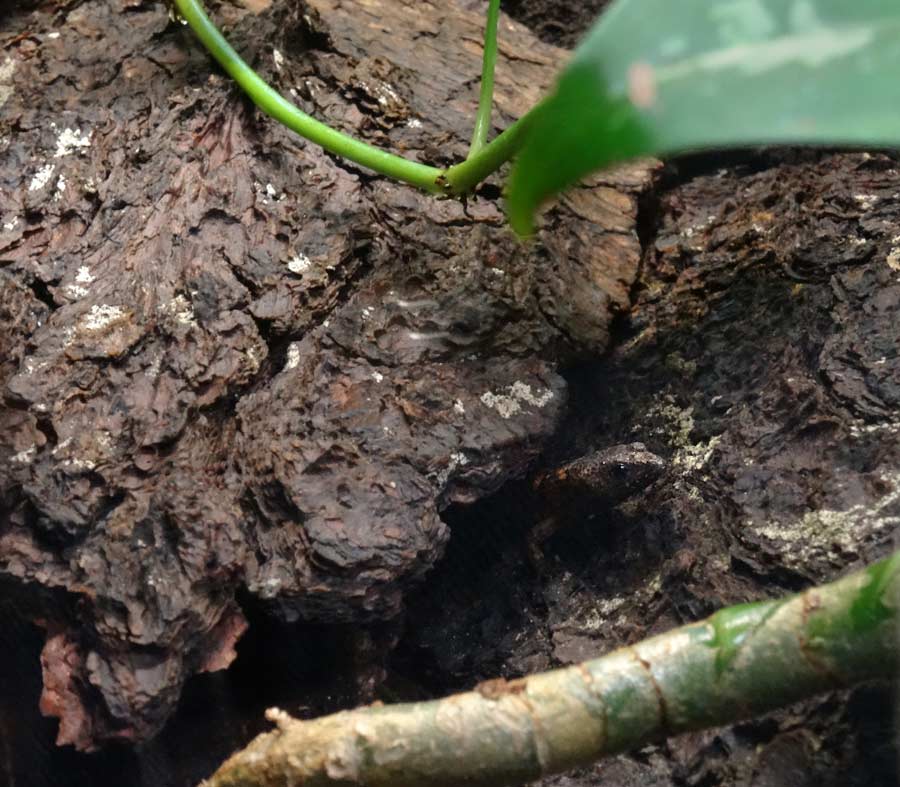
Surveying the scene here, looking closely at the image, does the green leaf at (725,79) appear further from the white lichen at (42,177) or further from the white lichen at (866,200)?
the white lichen at (42,177)

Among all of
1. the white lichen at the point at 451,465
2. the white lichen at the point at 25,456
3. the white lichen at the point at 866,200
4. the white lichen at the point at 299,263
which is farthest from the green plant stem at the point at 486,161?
the white lichen at the point at 25,456

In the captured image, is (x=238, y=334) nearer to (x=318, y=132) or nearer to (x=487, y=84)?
(x=318, y=132)

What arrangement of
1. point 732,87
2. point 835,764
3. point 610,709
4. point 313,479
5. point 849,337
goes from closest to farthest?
point 732,87 → point 610,709 → point 835,764 → point 313,479 → point 849,337

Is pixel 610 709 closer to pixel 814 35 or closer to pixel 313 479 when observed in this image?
pixel 313 479

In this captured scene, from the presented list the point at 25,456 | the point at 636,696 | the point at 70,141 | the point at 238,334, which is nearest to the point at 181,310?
the point at 238,334

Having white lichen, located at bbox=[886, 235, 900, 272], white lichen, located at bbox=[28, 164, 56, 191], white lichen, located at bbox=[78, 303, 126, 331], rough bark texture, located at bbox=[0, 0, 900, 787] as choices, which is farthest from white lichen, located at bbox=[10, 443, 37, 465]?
white lichen, located at bbox=[886, 235, 900, 272]

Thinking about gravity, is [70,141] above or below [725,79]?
above

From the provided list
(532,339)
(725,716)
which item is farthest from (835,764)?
(532,339)
